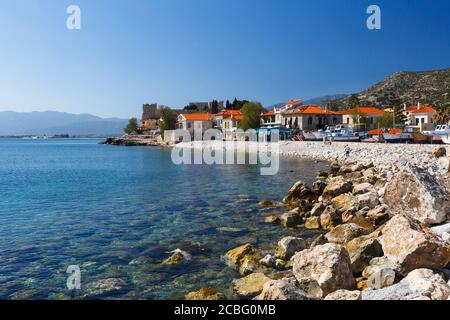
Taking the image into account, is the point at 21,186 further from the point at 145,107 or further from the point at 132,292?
the point at 145,107

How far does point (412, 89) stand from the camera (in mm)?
156375

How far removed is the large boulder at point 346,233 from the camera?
13.3 metres

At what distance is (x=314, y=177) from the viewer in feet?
110

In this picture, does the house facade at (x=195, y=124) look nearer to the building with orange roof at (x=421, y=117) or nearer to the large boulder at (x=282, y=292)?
the building with orange roof at (x=421, y=117)

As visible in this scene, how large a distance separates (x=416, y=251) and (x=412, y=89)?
16877cm

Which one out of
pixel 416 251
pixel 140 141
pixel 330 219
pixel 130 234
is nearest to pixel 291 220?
pixel 330 219

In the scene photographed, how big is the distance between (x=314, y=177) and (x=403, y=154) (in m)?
10.4

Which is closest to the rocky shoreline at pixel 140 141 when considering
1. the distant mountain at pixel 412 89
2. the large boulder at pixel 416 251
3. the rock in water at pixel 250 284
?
the distant mountain at pixel 412 89

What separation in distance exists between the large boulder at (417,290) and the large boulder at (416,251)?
3.45 feet

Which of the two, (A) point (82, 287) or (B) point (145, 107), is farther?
(B) point (145, 107)

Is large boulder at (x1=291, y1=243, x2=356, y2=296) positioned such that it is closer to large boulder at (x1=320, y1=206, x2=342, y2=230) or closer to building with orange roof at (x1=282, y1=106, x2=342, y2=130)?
large boulder at (x1=320, y1=206, x2=342, y2=230)

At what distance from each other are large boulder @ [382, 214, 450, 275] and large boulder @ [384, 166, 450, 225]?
11.2ft
